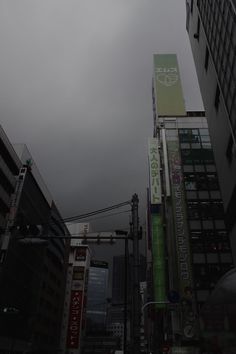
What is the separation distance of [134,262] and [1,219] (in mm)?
42915

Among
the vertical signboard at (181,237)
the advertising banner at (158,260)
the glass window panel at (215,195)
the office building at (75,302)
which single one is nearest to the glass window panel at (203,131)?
the vertical signboard at (181,237)

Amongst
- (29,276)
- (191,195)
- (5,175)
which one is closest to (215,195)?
(191,195)

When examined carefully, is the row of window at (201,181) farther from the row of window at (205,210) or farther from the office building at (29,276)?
the office building at (29,276)

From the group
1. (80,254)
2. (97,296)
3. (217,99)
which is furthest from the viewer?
(97,296)

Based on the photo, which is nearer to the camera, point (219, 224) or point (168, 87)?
point (219, 224)

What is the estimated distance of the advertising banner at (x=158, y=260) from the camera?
4306 centimetres

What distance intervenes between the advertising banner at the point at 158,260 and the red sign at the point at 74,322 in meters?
62.0

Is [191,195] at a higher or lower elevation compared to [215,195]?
lower

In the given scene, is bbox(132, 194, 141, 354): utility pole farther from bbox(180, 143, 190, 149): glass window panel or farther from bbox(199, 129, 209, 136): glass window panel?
bbox(199, 129, 209, 136): glass window panel

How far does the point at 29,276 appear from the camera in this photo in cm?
6450

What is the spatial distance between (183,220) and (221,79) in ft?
84.1

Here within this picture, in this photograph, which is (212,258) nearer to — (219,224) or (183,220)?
(219,224)

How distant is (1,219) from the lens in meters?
49.7

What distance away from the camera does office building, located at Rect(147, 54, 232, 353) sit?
41694mm
